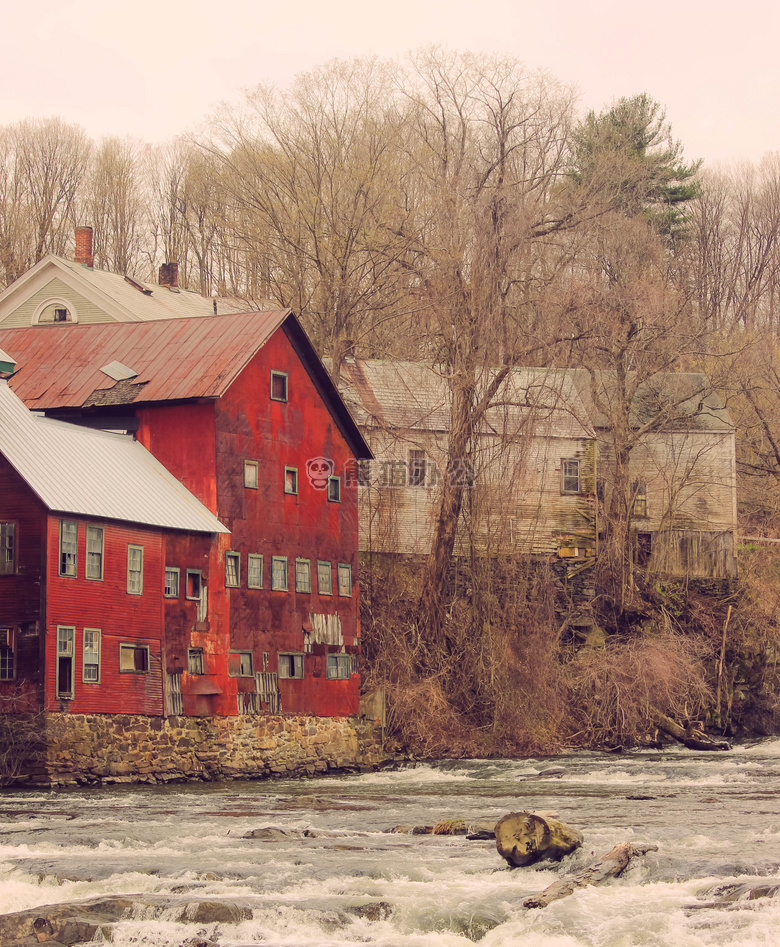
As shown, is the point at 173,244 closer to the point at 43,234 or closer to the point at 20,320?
the point at 43,234

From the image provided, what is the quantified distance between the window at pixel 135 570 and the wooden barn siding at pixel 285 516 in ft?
12.4

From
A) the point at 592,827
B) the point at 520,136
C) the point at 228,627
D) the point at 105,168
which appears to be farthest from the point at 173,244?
the point at 592,827

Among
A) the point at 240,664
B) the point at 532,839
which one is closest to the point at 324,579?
the point at 240,664

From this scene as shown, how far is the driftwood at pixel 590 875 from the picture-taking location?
17.5 meters

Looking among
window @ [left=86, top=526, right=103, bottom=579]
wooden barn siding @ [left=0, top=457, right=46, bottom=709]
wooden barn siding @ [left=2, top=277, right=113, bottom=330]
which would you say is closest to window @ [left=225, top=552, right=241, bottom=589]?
window @ [left=86, top=526, right=103, bottom=579]

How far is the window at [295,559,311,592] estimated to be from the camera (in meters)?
42.0

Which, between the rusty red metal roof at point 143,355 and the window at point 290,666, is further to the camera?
the window at point 290,666

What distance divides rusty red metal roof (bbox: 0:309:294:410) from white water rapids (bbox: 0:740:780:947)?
11934 millimetres

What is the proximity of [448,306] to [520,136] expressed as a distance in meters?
7.84

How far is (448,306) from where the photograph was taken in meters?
46.9

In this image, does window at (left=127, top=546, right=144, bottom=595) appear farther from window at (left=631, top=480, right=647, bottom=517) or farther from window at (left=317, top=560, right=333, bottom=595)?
window at (left=631, top=480, right=647, bottom=517)

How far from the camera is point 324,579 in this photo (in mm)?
43312

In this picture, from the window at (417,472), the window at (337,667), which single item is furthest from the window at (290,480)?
the window at (417,472)

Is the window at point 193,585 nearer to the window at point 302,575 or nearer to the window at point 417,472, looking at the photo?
the window at point 302,575
